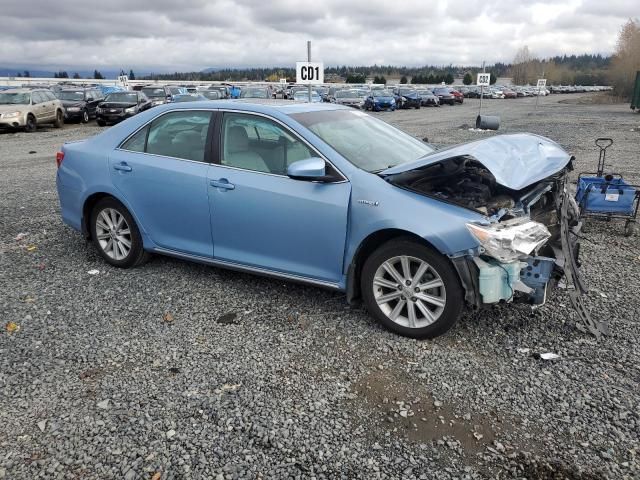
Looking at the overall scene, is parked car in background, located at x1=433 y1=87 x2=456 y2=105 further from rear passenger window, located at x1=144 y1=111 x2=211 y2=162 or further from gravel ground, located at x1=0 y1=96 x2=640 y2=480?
rear passenger window, located at x1=144 y1=111 x2=211 y2=162

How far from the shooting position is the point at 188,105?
16.7 feet

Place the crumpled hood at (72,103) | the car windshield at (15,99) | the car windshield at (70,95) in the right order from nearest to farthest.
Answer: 1. the car windshield at (15,99)
2. the crumpled hood at (72,103)
3. the car windshield at (70,95)

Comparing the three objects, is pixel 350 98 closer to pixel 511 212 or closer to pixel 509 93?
pixel 511 212

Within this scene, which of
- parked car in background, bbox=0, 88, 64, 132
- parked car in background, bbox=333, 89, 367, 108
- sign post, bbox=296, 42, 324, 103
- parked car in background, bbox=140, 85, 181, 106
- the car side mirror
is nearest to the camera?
the car side mirror

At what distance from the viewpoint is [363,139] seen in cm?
476

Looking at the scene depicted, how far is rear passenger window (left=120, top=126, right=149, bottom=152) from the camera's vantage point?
5.22m

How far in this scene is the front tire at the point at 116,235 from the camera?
5.34 meters

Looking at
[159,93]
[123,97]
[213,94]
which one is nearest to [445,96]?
[213,94]

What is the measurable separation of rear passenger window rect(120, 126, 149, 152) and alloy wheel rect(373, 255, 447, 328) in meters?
2.68

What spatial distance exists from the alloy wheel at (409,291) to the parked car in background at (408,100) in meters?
40.0

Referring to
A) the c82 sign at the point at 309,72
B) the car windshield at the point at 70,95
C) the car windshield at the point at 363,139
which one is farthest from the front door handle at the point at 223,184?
the car windshield at the point at 70,95

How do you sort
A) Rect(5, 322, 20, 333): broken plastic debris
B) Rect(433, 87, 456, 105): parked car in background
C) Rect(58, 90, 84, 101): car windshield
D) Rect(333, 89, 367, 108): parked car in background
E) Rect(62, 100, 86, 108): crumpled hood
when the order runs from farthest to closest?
Rect(433, 87, 456, 105): parked car in background
Rect(333, 89, 367, 108): parked car in background
Rect(58, 90, 84, 101): car windshield
Rect(62, 100, 86, 108): crumpled hood
Rect(5, 322, 20, 333): broken plastic debris

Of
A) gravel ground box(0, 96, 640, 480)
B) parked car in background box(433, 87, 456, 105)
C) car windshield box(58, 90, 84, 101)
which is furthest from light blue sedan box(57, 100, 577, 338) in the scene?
parked car in background box(433, 87, 456, 105)

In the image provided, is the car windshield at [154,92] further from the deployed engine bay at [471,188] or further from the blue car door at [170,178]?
the deployed engine bay at [471,188]
